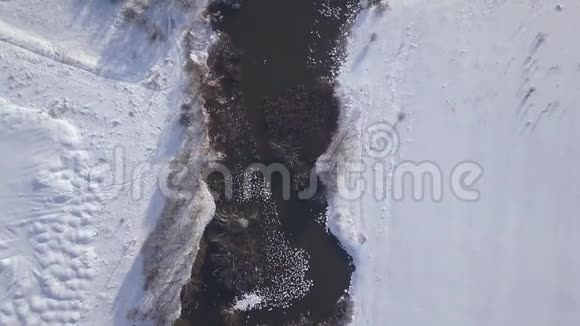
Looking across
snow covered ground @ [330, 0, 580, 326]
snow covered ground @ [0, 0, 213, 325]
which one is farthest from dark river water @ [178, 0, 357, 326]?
snow covered ground @ [0, 0, 213, 325]

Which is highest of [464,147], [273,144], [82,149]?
[464,147]

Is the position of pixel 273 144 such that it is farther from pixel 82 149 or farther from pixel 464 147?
pixel 464 147

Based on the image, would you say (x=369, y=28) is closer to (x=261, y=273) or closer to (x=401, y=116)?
(x=401, y=116)

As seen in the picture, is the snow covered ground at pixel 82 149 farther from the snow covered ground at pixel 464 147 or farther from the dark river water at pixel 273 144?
the snow covered ground at pixel 464 147

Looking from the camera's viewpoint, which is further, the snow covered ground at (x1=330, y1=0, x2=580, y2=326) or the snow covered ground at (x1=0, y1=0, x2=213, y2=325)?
the snow covered ground at (x1=330, y1=0, x2=580, y2=326)

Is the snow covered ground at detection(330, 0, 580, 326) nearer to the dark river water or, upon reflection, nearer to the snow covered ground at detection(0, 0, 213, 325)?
the dark river water

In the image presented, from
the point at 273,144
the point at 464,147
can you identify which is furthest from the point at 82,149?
the point at 464,147
